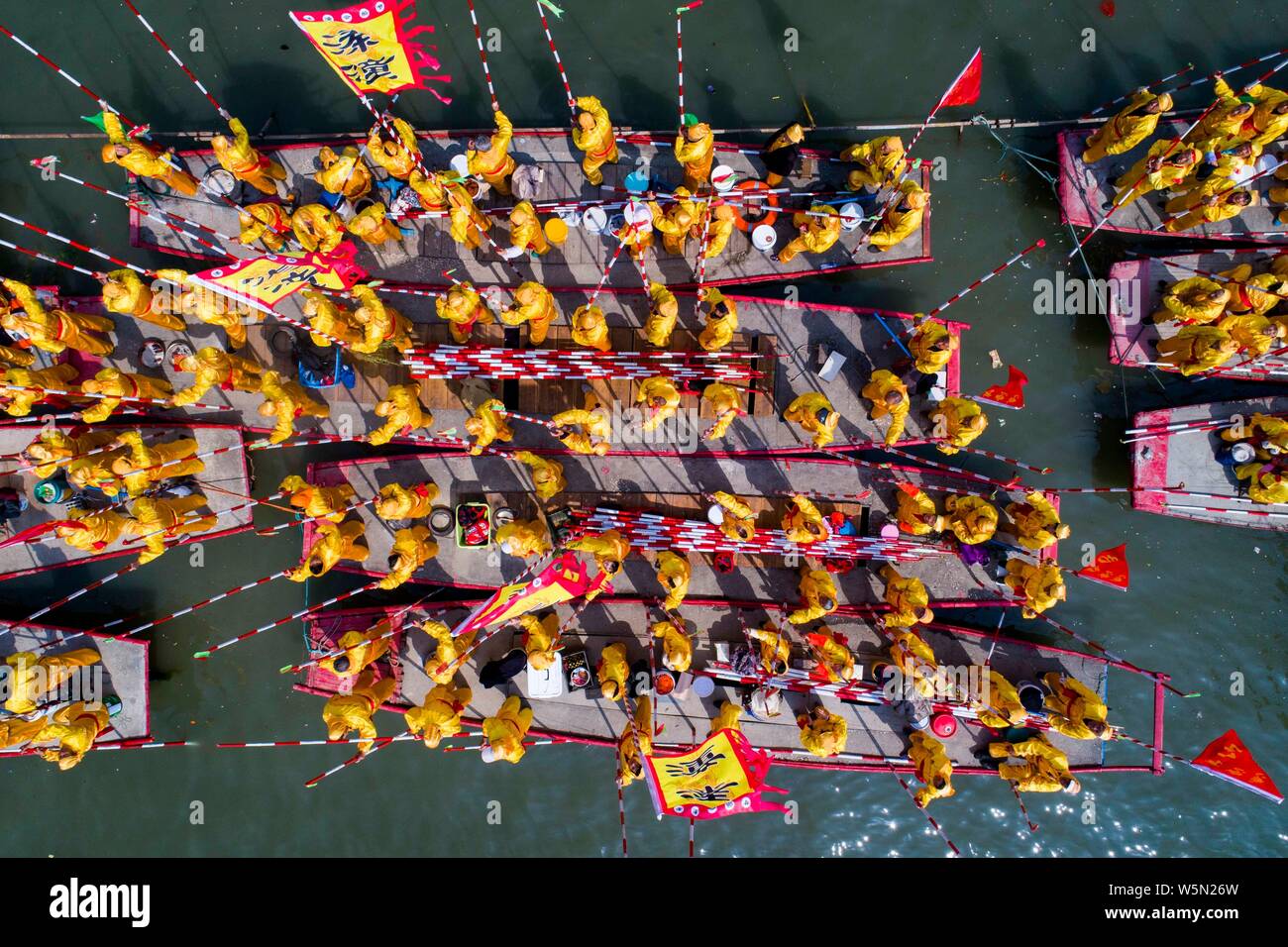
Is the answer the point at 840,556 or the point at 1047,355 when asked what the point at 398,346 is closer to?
the point at 840,556

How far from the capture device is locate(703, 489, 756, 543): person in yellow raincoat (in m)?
9.61

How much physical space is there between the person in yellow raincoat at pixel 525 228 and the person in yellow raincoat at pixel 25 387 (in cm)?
708

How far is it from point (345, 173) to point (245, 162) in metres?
1.51

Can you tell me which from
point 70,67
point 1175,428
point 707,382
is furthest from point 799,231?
point 70,67

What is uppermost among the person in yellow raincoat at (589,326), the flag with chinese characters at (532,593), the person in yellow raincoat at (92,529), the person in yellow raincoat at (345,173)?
the person in yellow raincoat at (345,173)

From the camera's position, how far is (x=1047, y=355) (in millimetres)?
11320

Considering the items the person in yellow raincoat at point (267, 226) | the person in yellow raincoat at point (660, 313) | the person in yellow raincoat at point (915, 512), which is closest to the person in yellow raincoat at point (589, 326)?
the person in yellow raincoat at point (660, 313)

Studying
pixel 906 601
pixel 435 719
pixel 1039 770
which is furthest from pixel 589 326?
pixel 1039 770

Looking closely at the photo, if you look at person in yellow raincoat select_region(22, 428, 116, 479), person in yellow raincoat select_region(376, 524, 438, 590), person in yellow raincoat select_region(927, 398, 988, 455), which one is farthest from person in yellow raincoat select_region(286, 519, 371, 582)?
person in yellow raincoat select_region(927, 398, 988, 455)

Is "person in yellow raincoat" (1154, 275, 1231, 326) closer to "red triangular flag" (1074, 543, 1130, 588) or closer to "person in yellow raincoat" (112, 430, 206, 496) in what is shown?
"red triangular flag" (1074, 543, 1130, 588)

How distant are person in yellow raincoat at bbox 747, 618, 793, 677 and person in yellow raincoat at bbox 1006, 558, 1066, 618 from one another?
3.48 m

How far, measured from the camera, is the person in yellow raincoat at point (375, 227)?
955 cm

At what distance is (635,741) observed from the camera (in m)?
10.1

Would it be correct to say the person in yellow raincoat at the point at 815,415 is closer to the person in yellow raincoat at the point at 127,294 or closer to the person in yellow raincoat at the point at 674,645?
the person in yellow raincoat at the point at 674,645
